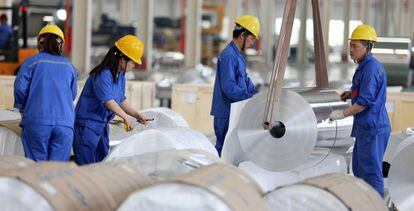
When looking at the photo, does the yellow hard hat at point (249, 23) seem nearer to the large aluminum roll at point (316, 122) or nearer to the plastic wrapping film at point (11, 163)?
the large aluminum roll at point (316, 122)

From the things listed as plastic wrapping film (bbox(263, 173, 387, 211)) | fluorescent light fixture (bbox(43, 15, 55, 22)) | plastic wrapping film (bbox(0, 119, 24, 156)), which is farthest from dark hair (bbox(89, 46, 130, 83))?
fluorescent light fixture (bbox(43, 15, 55, 22))

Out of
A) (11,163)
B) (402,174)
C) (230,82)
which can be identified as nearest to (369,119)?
(402,174)

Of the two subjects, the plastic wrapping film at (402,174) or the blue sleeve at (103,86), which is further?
the plastic wrapping film at (402,174)

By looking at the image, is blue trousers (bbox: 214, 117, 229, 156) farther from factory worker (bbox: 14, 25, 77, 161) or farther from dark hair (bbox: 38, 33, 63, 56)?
dark hair (bbox: 38, 33, 63, 56)

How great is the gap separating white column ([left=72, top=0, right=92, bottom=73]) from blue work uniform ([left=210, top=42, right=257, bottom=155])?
7976 mm

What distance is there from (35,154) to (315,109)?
91.8 inches

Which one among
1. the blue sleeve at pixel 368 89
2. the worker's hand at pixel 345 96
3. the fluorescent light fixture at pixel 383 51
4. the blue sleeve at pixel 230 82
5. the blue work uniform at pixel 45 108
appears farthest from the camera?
the fluorescent light fixture at pixel 383 51

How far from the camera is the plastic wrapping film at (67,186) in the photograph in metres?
4.16

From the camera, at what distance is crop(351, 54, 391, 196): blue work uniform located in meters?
7.43

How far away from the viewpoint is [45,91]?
275 inches

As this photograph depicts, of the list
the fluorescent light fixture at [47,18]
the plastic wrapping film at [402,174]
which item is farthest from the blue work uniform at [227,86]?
the fluorescent light fixture at [47,18]

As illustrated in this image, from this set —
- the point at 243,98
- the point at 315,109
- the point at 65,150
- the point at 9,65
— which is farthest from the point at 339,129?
the point at 9,65

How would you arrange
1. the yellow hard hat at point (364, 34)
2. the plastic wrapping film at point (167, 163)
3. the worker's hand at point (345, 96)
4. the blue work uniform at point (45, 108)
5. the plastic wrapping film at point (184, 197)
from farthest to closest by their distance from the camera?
the worker's hand at point (345, 96) → the yellow hard hat at point (364, 34) → the blue work uniform at point (45, 108) → the plastic wrapping film at point (167, 163) → the plastic wrapping film at point (184, 197)

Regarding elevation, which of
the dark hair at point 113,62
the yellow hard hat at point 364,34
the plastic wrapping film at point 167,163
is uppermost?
the yellow hard hat at point 364,34
